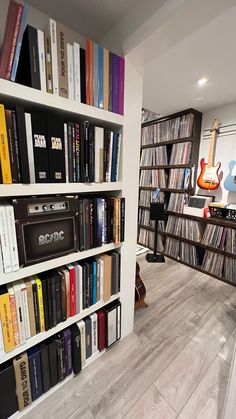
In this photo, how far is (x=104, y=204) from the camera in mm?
1064

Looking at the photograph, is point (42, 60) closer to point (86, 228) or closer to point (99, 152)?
point (99, 152)

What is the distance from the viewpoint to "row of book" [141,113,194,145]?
2.30 meters

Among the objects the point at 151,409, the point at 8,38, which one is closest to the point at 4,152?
the point at 8,38

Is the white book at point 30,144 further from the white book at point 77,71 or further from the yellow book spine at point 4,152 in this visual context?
the white book at point 77,71

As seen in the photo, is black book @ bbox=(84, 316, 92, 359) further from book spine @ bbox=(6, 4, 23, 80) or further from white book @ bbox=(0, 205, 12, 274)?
book spine @ bbox=(6, 4, 23, 80)

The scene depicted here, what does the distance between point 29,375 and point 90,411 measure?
0.38m

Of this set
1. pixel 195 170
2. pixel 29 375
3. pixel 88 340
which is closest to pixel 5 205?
pixel 29 375

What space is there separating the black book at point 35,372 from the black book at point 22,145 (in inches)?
33.2

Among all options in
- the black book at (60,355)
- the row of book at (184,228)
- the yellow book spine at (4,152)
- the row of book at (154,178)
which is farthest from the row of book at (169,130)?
the black book at (60,355)

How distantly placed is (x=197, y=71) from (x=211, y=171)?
1094 millimetres

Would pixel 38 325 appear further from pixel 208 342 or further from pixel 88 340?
pixel 208 342

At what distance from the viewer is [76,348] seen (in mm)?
1055

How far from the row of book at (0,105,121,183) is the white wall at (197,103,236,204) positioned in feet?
5.60

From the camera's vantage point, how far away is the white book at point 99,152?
3.16 ft
